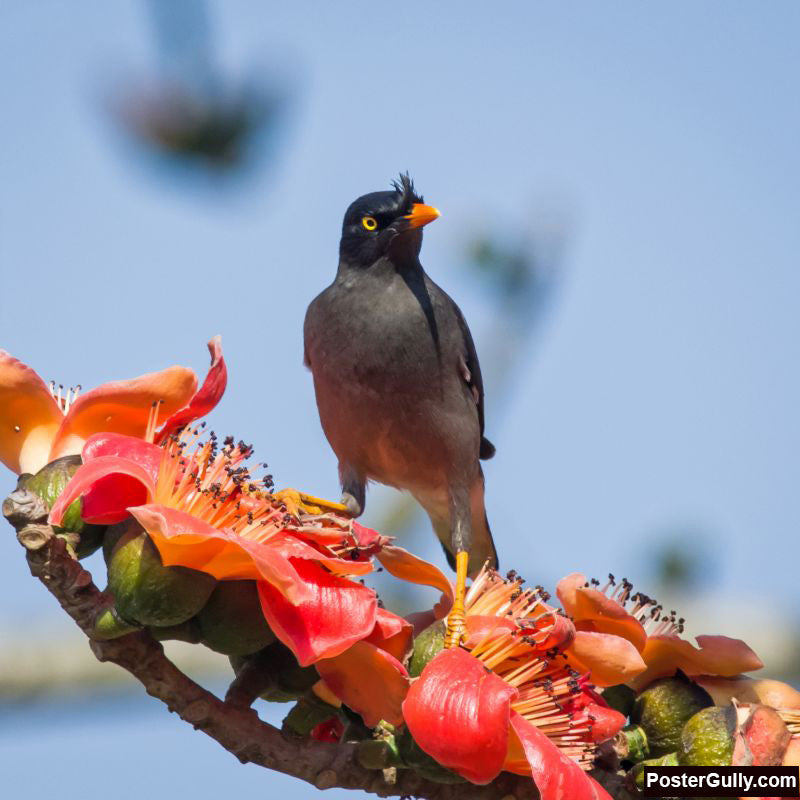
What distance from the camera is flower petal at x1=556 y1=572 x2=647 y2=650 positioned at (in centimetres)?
244

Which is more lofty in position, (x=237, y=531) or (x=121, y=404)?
(x=121, y=404)

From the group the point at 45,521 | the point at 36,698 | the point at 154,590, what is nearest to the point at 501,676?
the point at 154,590

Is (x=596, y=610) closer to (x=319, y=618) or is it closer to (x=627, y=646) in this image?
(x=627, y=646)

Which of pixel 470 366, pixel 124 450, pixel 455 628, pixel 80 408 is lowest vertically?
pixel 455 628

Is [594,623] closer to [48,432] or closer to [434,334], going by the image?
[48,432]

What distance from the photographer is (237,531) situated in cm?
233

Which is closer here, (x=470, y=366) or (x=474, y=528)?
(x=470, y=366)

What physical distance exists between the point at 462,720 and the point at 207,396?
88 cm

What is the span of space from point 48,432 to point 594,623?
1183 mm

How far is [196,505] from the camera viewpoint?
2.33 m

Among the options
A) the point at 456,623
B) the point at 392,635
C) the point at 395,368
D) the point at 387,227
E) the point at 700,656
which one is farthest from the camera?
the point at 387,227

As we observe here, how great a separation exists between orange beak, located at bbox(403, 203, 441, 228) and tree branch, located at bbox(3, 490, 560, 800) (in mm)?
2681

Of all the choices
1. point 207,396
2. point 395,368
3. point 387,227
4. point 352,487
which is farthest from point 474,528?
point 207,396

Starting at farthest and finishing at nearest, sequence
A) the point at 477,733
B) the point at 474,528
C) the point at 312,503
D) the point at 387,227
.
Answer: the point at 474,528, the point at 387,227, the point at 312,503, the point at 477,733
